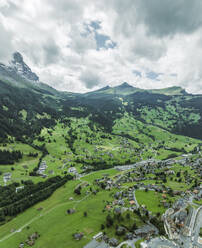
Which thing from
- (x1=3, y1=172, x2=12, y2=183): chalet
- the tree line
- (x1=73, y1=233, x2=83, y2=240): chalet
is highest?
the tree line

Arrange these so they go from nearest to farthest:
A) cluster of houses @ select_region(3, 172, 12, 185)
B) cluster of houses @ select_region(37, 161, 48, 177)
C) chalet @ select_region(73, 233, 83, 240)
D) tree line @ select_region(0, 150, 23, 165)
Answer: chalet @ select_region(73, 233, 83, 240), cluster of houses @ select_region(3, 172, 12, 185), cluster of houses @ select_region(37, 161, 48, 177), tree line @ select_region(0, 150, 23, 165)

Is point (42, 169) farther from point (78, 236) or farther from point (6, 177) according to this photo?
point (78, 236)

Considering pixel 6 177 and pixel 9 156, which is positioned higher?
pixel 9 156

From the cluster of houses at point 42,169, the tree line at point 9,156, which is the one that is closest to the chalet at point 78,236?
the cluster of houses at point 42,169

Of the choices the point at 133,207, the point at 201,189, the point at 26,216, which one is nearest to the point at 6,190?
the point at 26,216

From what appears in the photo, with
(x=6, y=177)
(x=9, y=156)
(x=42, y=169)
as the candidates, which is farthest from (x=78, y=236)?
(x=9, y=156)

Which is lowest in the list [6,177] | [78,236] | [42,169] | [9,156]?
[78,236]

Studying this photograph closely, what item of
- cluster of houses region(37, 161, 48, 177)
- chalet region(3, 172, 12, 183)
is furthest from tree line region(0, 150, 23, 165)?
cluster of houses region(37, 161, 48, 177)

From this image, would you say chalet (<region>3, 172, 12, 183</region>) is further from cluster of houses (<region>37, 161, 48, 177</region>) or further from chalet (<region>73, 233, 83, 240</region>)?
chalet (<region>73, 233, 83, 240</region>)

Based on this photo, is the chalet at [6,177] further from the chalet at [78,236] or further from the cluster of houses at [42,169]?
the chalet at [78,236]

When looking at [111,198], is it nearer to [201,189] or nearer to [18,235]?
[18,235]

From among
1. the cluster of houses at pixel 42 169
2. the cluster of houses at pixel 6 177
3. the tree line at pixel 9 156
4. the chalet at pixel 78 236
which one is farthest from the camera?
the tree line at pixel 9 156
